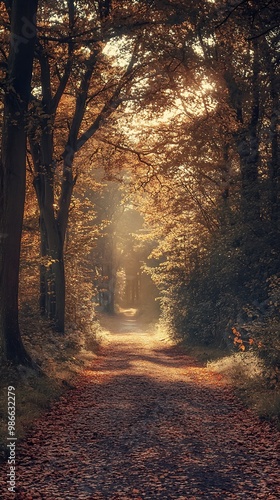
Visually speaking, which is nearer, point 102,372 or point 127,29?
point 127,29

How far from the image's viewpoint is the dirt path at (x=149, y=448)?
20.1 feet

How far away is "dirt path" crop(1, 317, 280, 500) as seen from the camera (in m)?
6.12

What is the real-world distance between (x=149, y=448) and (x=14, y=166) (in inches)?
282

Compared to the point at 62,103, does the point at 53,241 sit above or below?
below

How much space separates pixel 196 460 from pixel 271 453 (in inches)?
48.1

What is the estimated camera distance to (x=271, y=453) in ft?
25.1

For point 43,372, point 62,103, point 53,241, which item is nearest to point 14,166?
point 43,372

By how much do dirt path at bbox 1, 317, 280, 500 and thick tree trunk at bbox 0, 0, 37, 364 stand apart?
2.13 metres

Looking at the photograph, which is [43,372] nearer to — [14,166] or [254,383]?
[14,166]

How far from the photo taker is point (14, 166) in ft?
39.8

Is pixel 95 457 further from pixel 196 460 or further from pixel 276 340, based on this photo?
pixel 276 340

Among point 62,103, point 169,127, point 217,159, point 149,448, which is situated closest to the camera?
point 149,448

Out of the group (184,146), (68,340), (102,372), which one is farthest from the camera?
(184,146)

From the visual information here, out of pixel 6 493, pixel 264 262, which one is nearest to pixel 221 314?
pixel 264 262
